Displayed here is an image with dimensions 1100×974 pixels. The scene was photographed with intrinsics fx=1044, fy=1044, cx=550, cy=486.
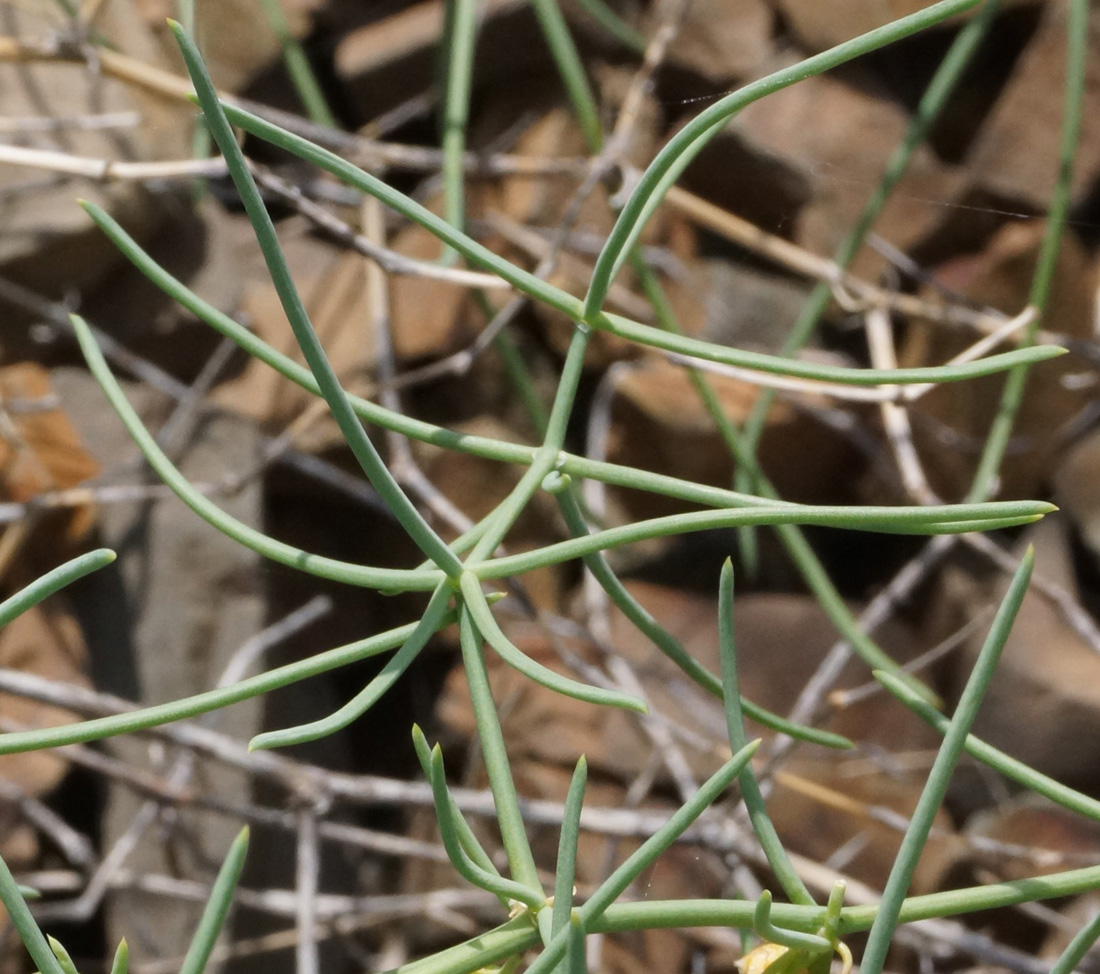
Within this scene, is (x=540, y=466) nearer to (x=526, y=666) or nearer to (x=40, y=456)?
(x=526, y=666)

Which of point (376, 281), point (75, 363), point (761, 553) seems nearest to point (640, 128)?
point (376, 281)

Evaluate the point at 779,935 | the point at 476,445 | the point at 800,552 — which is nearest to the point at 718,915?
the point at 779,935

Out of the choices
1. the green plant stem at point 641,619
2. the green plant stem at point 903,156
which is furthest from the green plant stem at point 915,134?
the green plant stem at point 641,619

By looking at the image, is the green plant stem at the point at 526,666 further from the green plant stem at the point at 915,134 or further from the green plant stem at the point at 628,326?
the green plant stem at the point at 915,134

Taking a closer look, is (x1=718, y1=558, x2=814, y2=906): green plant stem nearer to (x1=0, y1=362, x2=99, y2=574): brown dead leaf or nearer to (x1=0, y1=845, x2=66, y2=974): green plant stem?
(x1=0, y1=845, x2=66, y2=974): green plant stem

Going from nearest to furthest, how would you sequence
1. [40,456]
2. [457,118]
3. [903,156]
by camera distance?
[457,118] → [903,156] → [40,456]

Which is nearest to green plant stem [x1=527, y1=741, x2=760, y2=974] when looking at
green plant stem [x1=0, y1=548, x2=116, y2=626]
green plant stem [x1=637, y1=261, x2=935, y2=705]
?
green plant stem [x1=0, y1=548, x2=116, y2=626]
